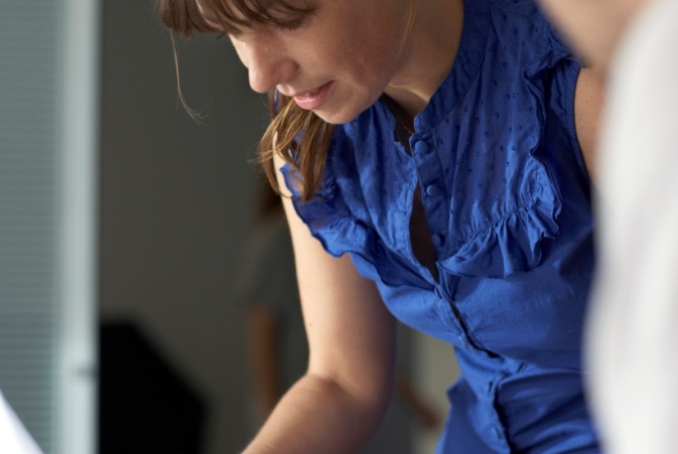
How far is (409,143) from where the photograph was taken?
3.28 ft

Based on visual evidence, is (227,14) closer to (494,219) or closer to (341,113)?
(341,113)

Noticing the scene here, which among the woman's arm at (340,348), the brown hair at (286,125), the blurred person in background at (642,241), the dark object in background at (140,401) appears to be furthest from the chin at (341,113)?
the dark object in background at (140,401)

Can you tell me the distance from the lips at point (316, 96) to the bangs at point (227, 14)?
0.29 feet

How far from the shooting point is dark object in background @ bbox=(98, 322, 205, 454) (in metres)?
3.57

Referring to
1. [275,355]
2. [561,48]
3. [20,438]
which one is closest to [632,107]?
[561,48]

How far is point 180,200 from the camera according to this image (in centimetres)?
393

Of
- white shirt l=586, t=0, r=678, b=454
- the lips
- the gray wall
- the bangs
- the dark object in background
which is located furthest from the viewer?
the gray wall

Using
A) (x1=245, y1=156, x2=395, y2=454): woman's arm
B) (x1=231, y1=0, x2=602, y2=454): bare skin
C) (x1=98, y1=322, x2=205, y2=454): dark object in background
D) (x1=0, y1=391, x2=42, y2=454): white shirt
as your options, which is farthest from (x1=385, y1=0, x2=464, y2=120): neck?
(x1=98, y1=322, x2=205, y2=454): dark object in background

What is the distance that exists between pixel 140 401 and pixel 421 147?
2971mm

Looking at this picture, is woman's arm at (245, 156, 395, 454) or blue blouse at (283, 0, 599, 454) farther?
woman's arm at (245, 156, 395, 454)

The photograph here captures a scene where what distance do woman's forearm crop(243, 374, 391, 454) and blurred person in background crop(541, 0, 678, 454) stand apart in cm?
78

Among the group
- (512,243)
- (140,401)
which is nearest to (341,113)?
(512,243)

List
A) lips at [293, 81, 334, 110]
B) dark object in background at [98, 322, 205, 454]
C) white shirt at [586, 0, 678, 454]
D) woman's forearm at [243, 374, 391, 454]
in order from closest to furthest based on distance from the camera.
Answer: white shirt at [586, 0, 678, 454] → lips at [293, 81, 334, 110] → woman's forearm at [243, 374, 391, 454] → dark object in background at [98, 322, 205, 454]

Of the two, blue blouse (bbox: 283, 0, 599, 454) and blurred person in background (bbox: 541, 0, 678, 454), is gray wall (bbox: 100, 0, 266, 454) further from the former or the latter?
blurred person in background (bbox: 541, 0, 678, 454)
